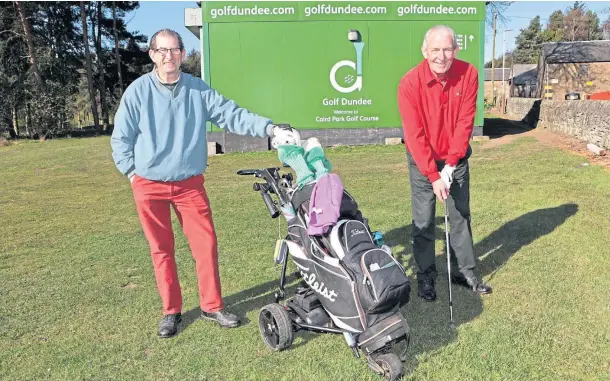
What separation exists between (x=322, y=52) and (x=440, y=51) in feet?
42.3

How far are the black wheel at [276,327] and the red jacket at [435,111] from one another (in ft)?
5.47

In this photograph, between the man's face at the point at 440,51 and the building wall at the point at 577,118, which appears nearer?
the man's face at the point at 440,51

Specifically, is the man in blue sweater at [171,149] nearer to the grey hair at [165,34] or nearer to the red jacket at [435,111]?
the grey hair at [165,34]

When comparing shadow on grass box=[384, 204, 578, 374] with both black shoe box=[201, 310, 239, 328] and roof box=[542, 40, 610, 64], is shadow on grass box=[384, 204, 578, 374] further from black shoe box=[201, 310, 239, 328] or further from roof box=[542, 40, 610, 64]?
roof box=[542, 40, 610, 64]

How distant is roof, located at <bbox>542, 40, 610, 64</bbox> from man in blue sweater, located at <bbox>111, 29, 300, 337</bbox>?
4598 cm

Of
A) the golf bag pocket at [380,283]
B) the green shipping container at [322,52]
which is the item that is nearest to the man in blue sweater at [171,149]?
the golf bag pocket at [380,283]

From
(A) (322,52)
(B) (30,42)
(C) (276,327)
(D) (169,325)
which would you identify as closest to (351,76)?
(A) (322,52)

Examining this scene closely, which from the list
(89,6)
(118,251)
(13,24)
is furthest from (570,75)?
(118,251)

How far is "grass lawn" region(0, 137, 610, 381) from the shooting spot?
3682 mm

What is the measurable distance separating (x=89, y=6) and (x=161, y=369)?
38.0 m

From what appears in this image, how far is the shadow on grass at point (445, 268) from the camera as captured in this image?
159 inches

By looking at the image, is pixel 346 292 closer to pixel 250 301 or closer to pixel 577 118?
pixel 250 301

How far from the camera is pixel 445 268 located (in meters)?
5.52

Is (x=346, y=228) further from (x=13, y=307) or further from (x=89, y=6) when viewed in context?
(x=89, y=6)
